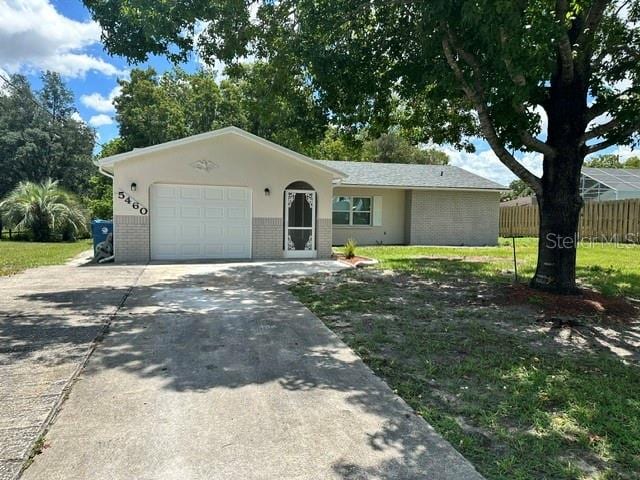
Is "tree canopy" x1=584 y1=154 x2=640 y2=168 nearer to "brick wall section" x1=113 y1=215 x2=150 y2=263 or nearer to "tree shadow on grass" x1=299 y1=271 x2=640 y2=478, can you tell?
"brick wall section" x1=113 y1=215 x2=150 y2=263

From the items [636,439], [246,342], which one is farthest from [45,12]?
[636,439]

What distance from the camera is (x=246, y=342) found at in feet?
17.1

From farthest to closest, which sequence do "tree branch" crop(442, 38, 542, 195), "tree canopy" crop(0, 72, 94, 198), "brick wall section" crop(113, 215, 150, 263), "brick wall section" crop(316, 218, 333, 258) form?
"tree canopy" crop(0, 72, 94, 198) → "brick wall section" crop(316, 218, 333, 258) → "brick wall section" crop(113, 215, 150, 263) → "tree branch" crop(442, 38, 542, 195)

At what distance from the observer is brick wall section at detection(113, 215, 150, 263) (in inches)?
489

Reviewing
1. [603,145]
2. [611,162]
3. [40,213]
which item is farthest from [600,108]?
[611,162]

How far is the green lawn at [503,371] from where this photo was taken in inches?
116

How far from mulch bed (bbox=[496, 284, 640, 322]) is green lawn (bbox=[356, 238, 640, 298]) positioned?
97cm

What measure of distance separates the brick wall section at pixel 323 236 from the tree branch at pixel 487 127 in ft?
22.4

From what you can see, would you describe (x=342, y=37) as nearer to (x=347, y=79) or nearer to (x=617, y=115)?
(x=347, y=79)

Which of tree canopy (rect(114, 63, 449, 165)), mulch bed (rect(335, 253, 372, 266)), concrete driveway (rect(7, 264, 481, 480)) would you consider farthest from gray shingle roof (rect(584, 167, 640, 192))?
concrete driveway (rect(7, 264, 481, 480))

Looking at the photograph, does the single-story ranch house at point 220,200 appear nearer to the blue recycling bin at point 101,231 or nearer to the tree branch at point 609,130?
the blue recycling bin at point 101,231

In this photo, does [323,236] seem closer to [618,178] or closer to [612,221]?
[612,221]

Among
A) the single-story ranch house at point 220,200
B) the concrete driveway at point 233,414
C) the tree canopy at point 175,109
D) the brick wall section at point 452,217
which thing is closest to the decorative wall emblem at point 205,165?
the single-story ranch house at point 220,200

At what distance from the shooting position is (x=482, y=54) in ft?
23.5
